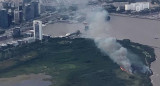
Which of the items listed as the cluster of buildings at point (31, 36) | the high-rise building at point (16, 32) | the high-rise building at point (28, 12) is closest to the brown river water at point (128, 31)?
the cluster of buildings at point (31, 36)

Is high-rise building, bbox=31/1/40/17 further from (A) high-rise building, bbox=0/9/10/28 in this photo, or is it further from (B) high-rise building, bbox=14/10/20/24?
(A) high-rise building, bbox=0/9/10/28

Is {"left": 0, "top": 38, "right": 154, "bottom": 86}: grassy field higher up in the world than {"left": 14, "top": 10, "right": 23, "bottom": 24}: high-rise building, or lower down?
lower down

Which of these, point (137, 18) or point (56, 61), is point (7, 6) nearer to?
point (137, 18)

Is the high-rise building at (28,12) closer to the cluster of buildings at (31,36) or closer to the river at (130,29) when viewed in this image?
the river at (130,29)

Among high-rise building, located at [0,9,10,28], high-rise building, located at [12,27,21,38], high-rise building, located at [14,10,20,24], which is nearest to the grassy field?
high-rise building, located at [12,27,21,38]

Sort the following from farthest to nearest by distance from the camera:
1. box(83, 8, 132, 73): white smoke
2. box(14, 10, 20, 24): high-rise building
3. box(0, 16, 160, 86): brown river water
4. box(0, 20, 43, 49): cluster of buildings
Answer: box(14, 10, 20, 24): high-rise building
box(0, 20, 43, 49): cluster of buildings
box(83, 8, 132, 73): white smoke
box(0, 16, 160, 86): brown river water

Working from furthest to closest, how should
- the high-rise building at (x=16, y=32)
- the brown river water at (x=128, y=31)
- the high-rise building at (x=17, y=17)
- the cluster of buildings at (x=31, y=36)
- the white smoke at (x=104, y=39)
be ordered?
the high-rise building at (x=17, y=17) < the high-rise building at (x=16, y=32) < the cluster of buildings at (x=31, y=36) < the white smoke at (x=104, y=39) < the brown river water at (x=128, y=31)
